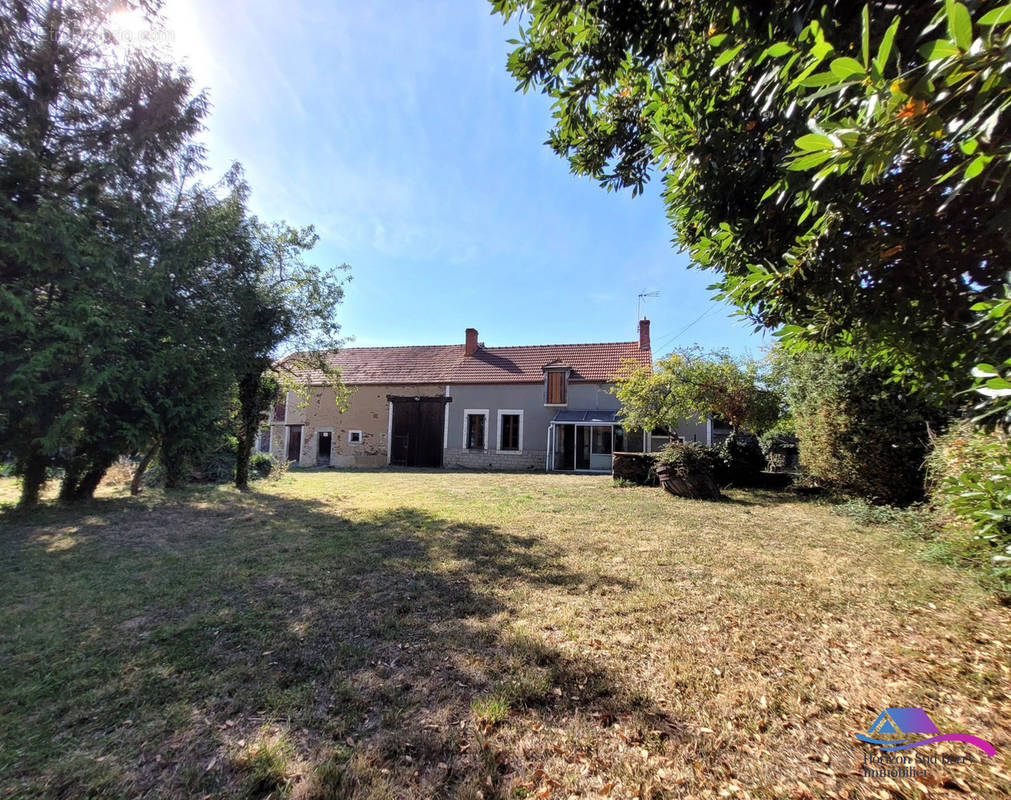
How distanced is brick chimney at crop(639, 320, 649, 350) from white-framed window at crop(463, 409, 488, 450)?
9.13 m

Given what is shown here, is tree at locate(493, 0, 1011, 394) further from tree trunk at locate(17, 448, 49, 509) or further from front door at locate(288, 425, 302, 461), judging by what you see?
front door at locate(288, 425, 302, 461)

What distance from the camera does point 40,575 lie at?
4.37 metres

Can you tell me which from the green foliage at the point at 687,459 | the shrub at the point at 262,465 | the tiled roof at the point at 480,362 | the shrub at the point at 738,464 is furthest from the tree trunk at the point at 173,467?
the shrub at the point at 738,464

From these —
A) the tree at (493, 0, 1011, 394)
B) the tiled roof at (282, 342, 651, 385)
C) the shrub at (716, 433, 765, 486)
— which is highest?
the tiled roof at (282, 342, 651, 385)

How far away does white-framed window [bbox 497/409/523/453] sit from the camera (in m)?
21.0

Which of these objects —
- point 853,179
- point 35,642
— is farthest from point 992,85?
point 35,642

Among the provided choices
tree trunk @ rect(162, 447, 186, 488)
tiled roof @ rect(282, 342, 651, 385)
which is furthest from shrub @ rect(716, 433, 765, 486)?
tree trunk @ rect(162, 447, 186, 488)

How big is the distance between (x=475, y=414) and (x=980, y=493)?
62.9 ft

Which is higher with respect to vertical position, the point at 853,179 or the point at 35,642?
the point at 853,179

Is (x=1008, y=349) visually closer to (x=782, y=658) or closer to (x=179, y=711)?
(x=782, y=658)

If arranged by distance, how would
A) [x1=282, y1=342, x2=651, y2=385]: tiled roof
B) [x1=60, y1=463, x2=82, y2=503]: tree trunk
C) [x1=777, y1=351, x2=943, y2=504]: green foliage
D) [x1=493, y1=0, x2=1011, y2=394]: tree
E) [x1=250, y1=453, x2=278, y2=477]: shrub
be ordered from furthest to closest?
[x1=282, y1=342, x2=651, y2=385]: tiled roof < [x1=250, y1=453, x2=278, y2=477]: shrub < [x1=60, y1=463, x2=82, y2=503]: tree trunk < [x1=777, y1=351, x2=943, y2=504]: green foliage < [x1=493, y1=0, x2=1011, y2=394]: tree

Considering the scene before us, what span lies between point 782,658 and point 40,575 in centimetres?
711

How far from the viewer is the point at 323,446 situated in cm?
2350

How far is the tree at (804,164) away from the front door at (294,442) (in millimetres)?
24187
